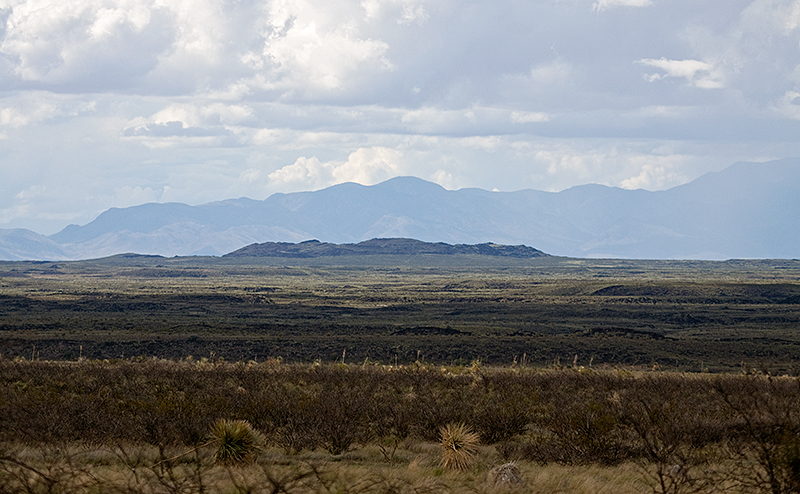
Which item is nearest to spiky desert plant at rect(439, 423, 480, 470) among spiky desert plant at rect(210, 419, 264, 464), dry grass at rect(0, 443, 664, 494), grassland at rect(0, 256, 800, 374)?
dry grass at rect(0, 443, 664, 494)

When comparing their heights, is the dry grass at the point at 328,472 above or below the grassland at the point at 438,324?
above

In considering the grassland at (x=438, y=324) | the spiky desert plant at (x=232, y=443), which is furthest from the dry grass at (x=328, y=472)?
the grassland at (x=438, y=324)

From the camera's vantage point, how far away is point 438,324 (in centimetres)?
6644

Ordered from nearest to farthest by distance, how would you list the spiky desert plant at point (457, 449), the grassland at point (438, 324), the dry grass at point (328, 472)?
the dry grass at point (328, 472), the spiky desert plant at point (457, 449), the grassland at point (438, 324)

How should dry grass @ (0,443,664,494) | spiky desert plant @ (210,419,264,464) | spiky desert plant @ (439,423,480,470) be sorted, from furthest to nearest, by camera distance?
spiky desert plant @ (439,423,480,470) < spiky desert plant @ (210,419,264,464) < dry grass @ (0,443,664,494)

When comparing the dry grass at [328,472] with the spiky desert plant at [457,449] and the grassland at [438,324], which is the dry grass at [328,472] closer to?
the spiky desert plant at [457,449]

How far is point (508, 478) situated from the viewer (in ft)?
37.6

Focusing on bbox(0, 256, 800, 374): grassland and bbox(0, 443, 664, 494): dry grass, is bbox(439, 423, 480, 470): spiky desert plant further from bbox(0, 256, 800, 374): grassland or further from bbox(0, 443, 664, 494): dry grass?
bbox(0, 256, 800, 374): grassland

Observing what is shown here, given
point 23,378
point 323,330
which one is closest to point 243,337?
point 323,330

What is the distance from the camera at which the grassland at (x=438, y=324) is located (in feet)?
149

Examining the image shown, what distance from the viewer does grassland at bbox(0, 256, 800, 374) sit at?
45.3 m

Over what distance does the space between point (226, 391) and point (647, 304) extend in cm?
7549

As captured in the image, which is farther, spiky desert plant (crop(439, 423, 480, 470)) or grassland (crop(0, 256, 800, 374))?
grassland (crop(0, 256, 800, 374))

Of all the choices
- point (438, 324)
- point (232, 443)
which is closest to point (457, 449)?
point (232, 443)
